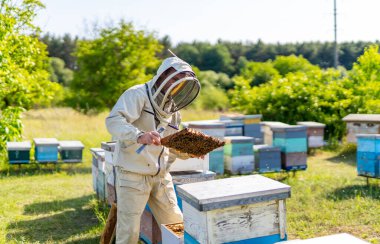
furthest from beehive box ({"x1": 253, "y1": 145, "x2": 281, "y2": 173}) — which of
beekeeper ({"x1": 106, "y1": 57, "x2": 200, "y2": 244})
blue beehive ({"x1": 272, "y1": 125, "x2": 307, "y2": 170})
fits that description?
beekeeper ({"x1": 106, "y1": 57, "x2": 200, "y2": 244})

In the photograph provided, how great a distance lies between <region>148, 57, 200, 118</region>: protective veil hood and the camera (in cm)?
350

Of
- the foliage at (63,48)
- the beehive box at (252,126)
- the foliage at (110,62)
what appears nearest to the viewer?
the beehive box at (252,126)

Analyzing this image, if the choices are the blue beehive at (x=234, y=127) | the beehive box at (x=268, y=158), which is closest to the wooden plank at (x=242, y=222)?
the beehive box at (x=268, y=158)

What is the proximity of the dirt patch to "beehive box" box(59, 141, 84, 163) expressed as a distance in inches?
256

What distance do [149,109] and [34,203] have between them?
426cm

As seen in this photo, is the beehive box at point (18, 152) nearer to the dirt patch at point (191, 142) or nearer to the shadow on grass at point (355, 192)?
the shadow on grass at point (355, 192)

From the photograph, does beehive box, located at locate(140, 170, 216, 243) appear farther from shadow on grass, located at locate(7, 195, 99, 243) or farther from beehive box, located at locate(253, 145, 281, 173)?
beehive box, located at locate(253, 145, 281, 173)

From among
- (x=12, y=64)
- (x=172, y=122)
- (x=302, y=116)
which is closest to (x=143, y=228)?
(x=172, y=122)

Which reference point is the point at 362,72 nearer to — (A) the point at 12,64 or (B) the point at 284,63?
(A) the point at 12,64

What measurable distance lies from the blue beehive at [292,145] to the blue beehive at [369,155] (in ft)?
4.44

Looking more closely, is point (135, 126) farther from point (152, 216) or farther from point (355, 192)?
point (355, 192)

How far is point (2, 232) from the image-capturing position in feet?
17.9

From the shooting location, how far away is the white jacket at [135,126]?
11.5ft

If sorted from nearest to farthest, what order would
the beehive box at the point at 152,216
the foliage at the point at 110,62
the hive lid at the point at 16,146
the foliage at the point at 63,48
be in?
the beehive box at the point at 152,216, the hive lid at the point at 16,146, the foliage at the point at 110,62, the foliage at the point at 63,48
